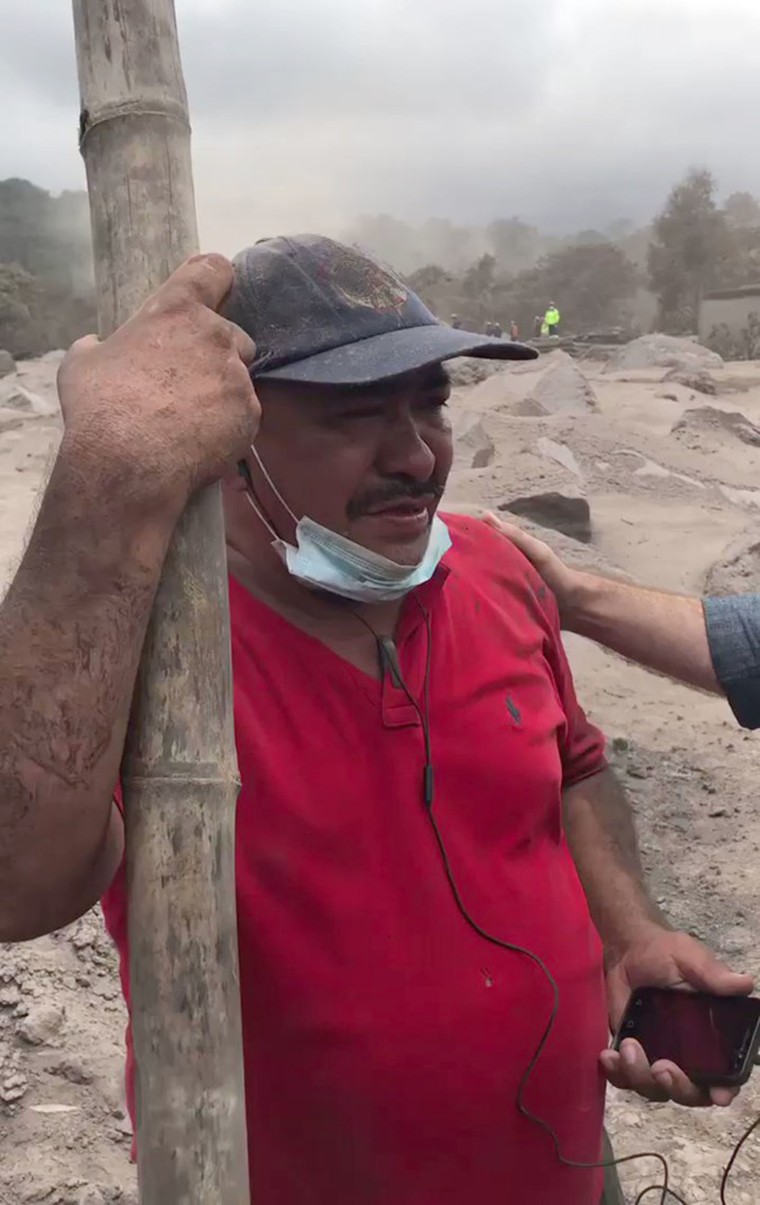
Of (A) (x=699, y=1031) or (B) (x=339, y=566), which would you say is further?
(A) (x=699, y=1031)

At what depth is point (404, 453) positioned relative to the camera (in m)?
1.73

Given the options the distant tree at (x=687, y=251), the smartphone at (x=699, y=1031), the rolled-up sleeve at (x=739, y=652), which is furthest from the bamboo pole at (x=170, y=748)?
the distant tree at (x=687, y=251)

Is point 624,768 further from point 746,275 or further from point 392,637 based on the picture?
point 746,275

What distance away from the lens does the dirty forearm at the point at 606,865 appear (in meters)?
2.04

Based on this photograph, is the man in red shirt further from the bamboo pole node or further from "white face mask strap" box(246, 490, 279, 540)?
the bamboo pole node

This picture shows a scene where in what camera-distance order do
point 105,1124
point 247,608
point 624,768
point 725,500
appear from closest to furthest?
point 247,608, point 105,1124, point 624,768, point 725,500

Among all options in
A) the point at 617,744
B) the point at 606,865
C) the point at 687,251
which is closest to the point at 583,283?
the point at 687,251

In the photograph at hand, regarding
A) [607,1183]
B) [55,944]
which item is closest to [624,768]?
[55,944]

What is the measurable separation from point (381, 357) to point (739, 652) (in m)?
1.13

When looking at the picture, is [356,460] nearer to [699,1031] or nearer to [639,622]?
[639,622]

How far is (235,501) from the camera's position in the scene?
183cm

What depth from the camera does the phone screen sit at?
1.81m

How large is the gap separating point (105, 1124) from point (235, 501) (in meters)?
1.98

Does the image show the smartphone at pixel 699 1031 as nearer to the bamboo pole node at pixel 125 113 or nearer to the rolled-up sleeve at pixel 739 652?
the rolled-up sleeve at pixel 739 652
